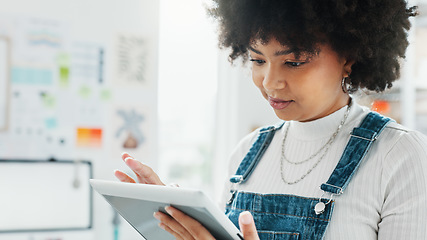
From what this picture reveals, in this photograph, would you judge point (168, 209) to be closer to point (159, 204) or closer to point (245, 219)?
point (159, 204)

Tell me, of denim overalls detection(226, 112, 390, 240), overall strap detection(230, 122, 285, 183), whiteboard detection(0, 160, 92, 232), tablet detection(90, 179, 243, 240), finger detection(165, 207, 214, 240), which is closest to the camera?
tablet detection(90, 179, 243, 240)

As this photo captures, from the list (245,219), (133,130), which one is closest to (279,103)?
(245,219)

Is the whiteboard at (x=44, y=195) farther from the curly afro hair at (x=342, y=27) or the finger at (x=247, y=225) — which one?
the finger at (x=247, y=225)

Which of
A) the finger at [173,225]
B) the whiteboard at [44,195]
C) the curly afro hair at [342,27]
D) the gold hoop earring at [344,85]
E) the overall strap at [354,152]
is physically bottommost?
the whiteboard at [44,195]

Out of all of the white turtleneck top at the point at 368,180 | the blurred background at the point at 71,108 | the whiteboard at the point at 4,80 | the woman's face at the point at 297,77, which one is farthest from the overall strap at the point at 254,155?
the whiteboard at the point at 4,80

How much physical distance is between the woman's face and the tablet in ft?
1.03

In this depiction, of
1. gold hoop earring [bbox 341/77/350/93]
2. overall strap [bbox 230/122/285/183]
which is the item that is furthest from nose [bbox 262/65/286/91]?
overall strap [bbox 230/122/285/183]

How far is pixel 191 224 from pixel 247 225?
0.11 m

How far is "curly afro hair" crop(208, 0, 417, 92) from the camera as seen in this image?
3.30ft

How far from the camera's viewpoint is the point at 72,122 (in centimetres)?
189

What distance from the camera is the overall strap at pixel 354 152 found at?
995 millimetres

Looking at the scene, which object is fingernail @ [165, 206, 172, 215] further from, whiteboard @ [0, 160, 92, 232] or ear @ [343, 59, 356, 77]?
whiteboard @ [0, 160, 92, 232]

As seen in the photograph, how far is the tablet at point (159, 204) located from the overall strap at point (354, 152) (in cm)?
26

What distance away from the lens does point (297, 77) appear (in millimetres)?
1006
